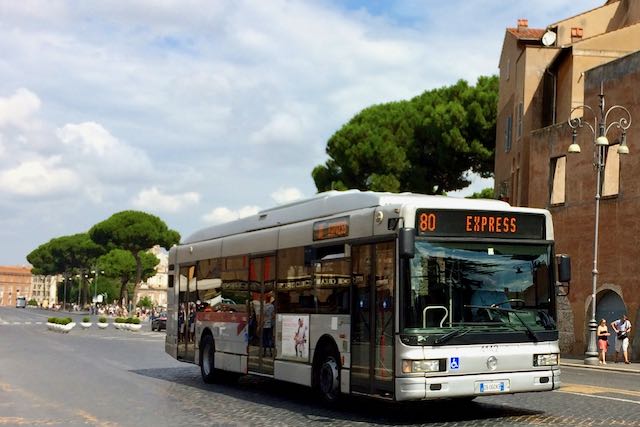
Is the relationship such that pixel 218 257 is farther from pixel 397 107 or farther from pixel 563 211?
pixel 397 107

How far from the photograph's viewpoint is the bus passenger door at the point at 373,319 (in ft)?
36.4

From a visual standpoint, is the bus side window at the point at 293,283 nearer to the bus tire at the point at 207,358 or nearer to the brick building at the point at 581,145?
the bus tire at the point at 207,358

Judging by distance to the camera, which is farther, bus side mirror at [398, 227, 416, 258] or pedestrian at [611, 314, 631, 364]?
pedestrian at [611, 314, 631, 364]

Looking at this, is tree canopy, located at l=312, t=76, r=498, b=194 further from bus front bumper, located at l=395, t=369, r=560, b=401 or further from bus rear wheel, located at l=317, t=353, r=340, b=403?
bus front bumper, located at l=395, t=369, r=560, b=401

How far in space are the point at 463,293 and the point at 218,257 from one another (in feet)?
23.1

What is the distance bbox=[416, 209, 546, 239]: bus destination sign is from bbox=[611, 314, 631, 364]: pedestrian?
18.9 meters

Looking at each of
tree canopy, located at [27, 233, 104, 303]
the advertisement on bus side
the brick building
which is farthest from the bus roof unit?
tree canopy, located at [27, 233, 104, 303]

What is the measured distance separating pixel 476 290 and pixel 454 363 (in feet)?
3.03

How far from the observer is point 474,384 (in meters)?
10.9

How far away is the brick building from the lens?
103 feet

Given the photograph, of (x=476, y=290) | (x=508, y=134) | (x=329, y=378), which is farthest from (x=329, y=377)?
(x=508, y=134)

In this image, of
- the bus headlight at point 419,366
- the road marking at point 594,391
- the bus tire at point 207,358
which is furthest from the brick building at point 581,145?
the bus headlight at point 419,366

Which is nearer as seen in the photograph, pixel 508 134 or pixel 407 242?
pixel 407 242

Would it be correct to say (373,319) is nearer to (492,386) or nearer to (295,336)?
(492,386)
